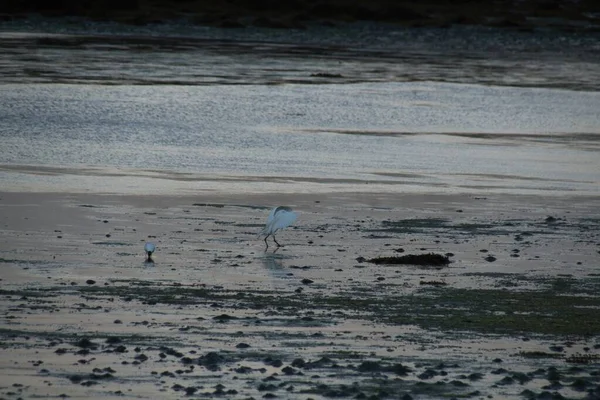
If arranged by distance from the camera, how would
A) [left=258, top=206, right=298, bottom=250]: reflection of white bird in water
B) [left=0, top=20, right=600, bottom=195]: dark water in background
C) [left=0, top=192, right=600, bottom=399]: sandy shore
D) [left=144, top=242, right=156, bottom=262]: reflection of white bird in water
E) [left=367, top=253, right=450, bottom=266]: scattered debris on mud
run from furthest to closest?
[left=0, top=20, right=600, bottom=195]: dark water in background
[left=258, top=206, right=298, bottom=250]: reflection of white bird in water
[left=367, top=253, right=450, bottom=266]: scattered debris on mud
[left=144, top=242, right=156, bottom=262]: reflection of white bird in water
[left=0, top=192, right=600, bottom=399]: sandy shore

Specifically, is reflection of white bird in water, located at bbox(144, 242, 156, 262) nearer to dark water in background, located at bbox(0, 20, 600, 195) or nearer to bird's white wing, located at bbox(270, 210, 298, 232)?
bird's white wing, located at bbox(270, 210, 298, 232)

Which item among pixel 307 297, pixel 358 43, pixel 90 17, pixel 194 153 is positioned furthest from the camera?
pixel 90 17

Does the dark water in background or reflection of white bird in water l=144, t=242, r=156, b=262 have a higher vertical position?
reflection of white bird in water l=144, t=242, r=156, b=262

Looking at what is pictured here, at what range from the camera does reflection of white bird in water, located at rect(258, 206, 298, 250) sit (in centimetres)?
1305

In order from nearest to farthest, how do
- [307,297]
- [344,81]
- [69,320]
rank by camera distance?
1. [69,320]
2. [307,297]
3. [344,81]

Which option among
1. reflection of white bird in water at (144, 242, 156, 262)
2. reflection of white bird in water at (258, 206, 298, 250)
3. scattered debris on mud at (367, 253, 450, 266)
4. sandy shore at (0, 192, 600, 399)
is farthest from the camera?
reflection of white bird in water at (258, 206, 298, 250)

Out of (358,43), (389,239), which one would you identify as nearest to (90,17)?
(358,43)

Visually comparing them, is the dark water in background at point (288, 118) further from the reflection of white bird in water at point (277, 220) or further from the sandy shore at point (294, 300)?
the reflection of white bird in water at point (277, 220)

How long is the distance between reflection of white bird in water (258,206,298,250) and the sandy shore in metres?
0.23

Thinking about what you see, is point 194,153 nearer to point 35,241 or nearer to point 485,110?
point 35,241

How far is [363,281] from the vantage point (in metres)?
11.4

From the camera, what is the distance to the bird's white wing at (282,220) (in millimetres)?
13062

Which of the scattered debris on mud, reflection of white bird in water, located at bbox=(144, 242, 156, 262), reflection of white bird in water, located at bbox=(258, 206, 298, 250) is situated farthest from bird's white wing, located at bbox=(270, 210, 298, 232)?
reflection of white bird in water, located at bbox=(144, 242, 156, 262)

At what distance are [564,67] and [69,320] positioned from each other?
36556 mm
